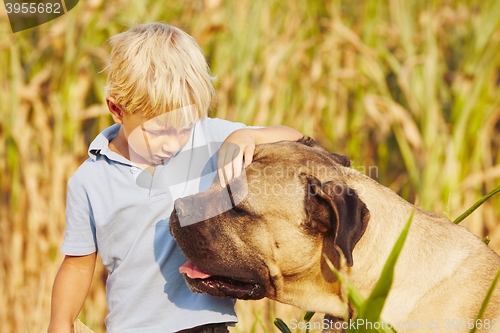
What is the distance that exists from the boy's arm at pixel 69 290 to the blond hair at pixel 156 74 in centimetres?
56

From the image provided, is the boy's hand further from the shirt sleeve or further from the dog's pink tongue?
the shirt sleeve

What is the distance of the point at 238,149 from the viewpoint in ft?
6.44

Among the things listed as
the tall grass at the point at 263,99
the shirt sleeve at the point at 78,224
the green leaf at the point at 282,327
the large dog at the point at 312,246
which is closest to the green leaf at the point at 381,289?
the large dog at the point at 312,246

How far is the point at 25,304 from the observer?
11.5ft

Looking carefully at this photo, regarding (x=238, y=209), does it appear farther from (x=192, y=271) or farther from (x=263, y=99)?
(x=263, y=99)

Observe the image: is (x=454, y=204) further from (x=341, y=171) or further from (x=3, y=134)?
(x=3, y=134)

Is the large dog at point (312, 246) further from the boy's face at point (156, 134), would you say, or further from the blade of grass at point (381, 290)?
the blade of grass at point (381, 290)

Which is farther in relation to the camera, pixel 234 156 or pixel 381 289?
pixel 234 156

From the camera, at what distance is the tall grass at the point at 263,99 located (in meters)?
3.46

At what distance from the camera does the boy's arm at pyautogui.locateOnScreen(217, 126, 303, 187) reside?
1.92m

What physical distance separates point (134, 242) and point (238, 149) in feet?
1.55

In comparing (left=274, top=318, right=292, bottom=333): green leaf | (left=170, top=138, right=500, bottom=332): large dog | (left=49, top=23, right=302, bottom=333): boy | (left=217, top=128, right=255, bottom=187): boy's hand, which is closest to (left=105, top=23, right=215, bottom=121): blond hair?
(left=49, top=23, right=302, bottom=333): boy

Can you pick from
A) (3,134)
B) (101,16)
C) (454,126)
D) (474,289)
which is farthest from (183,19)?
(474,289)

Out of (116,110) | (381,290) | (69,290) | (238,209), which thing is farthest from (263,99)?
(381,290)
